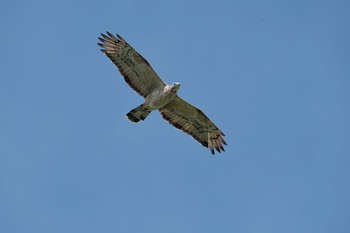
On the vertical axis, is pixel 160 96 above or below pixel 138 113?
above

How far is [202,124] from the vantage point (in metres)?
27.5

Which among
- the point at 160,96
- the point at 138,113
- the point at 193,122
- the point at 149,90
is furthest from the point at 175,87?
the point at 193,122

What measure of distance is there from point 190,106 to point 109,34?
4208 mm

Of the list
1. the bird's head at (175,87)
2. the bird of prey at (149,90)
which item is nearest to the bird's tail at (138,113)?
the bird of prey at (149,90)

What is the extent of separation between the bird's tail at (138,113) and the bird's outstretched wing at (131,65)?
56cm

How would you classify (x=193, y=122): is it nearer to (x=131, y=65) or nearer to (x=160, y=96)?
(x=160, y=96)

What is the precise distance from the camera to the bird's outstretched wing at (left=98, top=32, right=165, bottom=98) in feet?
84.7

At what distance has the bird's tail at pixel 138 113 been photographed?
26.5 m

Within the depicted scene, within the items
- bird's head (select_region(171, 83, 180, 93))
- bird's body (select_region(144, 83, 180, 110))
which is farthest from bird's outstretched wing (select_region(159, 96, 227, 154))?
bird's head (select_region(171, 83, 180, 93))

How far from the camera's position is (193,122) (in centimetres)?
2753

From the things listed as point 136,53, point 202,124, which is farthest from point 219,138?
point 136,53

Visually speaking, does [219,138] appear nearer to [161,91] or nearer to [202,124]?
[202,124]

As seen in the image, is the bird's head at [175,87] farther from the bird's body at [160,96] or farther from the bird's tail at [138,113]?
the bird's tail at [138,113]

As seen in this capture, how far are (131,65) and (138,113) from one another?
6.29 ft
